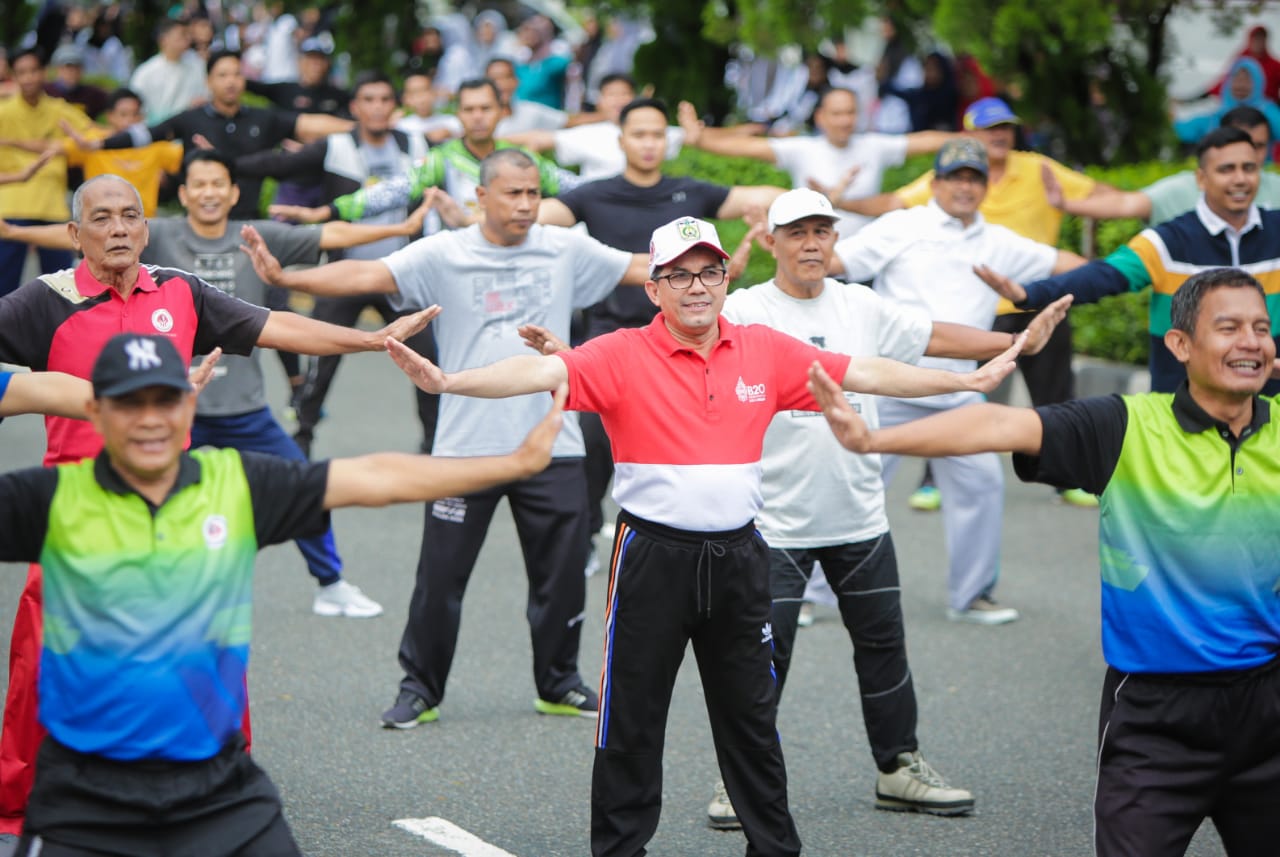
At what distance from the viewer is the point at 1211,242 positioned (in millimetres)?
7629

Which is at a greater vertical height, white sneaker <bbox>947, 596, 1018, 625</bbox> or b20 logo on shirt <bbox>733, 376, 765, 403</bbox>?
b20 logo on shirt <bbox>733, 376, 765, 403</bbox>

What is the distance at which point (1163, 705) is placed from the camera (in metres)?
4.58

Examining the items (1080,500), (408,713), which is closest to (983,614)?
(1080,500)

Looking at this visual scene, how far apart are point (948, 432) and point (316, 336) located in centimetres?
222

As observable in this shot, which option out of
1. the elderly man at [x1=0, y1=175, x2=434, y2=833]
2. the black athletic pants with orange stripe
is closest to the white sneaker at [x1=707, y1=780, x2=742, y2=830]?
the black athletic pants with orange stripe

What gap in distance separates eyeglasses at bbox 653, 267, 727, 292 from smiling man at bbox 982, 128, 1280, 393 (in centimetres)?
270

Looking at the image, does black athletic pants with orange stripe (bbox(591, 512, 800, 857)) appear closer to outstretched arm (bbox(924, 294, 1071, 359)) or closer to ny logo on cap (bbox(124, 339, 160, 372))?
outstretched arm (bbox(924, 294, 1071, 359))

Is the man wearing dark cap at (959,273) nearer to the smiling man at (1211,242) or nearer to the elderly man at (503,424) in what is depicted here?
the smiling man at (1211,242)

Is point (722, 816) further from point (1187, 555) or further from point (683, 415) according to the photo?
point (1187, 555)

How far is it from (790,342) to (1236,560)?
149cm

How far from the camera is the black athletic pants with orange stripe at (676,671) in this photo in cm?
514

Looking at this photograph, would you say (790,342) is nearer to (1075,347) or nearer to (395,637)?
(395,637)

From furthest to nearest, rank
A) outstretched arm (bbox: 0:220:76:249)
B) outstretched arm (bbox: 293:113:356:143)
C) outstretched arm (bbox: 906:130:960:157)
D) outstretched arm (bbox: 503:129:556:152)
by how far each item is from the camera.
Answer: outstretched arm (bbox: 293:113:356:143) < outstretched arm (bbox: 906:130:960:157) < outstretched arm (bbox: 503:129:556:152) < outstretched arm (bbox: 0:220:76:249)

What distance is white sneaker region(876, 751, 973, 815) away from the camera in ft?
20.1
